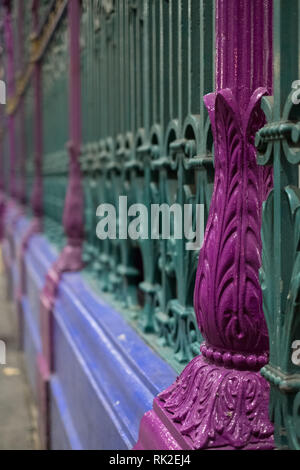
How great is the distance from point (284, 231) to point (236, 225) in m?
0.16

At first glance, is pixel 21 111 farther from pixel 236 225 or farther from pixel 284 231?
pixel 284 231

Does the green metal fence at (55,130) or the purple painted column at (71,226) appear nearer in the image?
the purple painted column at (71,226)

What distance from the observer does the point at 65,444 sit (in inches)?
A: 130

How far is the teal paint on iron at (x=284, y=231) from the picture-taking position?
1.22m

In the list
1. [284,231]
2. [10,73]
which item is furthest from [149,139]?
[10,73]

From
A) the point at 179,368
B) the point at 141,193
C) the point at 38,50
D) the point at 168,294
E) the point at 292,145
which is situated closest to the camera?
the point at 292,145

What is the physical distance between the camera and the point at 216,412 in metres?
1.34

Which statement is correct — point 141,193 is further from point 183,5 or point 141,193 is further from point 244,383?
point 244,383

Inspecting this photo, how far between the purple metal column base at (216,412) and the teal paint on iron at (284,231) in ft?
0.22

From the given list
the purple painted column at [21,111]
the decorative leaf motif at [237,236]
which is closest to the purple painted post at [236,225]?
the decorative leaf motif at [237,236]

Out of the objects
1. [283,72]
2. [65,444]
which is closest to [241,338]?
[283,72]

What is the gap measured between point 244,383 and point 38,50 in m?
5.55

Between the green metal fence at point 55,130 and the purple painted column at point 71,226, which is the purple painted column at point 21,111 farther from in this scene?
the purple painted column at point 71,226

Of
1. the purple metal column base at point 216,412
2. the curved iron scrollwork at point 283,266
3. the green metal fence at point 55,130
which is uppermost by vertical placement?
the green metal fence at point 55,130
